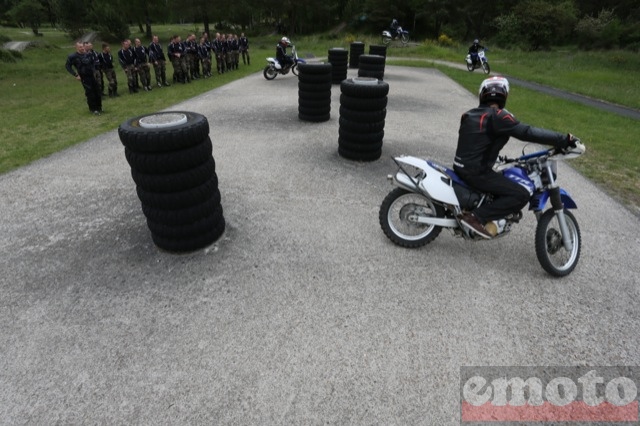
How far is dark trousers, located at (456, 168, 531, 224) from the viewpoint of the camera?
12.5 feet

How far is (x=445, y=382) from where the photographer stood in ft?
9.26

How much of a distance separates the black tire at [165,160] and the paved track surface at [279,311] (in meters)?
1.11

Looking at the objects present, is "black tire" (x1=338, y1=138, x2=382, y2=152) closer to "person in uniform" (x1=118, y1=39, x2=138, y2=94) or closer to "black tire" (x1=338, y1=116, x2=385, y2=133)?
"black tire" (x1=338, y1=116, x2=385, y2=133)

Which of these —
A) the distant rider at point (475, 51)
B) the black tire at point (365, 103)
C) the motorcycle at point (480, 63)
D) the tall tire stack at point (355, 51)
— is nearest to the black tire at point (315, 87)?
the black tire at point (365, 103)

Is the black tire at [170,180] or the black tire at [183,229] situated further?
the black tire at [183,229]

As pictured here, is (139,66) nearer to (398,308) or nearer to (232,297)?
(232,297)

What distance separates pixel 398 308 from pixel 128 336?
2595mm

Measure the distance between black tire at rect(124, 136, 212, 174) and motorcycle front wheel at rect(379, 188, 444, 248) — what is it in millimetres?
2377

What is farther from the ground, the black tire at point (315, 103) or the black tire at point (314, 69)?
the black tire at point (314, 69)

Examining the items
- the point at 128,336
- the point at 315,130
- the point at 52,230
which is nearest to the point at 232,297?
the point at 128,336

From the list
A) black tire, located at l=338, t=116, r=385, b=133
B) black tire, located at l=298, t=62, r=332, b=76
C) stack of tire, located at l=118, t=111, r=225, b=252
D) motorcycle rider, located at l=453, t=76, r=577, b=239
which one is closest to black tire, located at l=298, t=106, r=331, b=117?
black tire, located at l=298, t=62, r=332, b=76

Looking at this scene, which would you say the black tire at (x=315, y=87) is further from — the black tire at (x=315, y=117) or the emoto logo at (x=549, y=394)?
the emoto logo at (x=549, y=394)

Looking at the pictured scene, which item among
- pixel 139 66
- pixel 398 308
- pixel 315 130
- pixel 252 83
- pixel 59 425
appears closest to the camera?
pixel 59 425

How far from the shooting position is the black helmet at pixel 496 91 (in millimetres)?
3592
